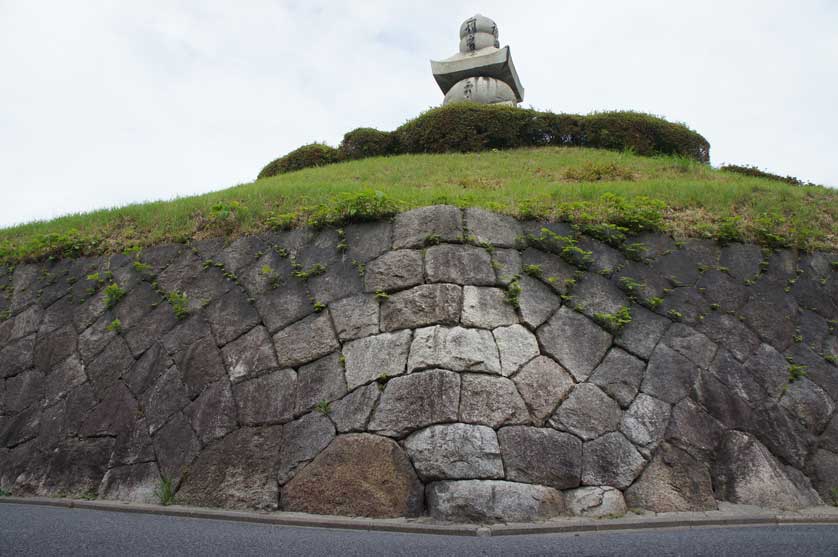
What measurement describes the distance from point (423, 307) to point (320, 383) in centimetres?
115

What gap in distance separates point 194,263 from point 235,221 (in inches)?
28.2

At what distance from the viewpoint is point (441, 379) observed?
4.93 meters

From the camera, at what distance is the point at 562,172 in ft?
31.1

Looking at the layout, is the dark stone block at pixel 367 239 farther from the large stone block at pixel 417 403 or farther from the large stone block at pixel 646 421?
the large stone block at pixel 646 421

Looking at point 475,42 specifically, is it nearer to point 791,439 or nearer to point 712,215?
point 712,215

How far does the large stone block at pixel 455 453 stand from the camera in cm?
459

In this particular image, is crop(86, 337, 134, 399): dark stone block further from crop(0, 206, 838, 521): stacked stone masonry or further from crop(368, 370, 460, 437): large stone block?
crop(368, 370, 460, 437): large stone block

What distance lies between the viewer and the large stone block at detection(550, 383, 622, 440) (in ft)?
16.2

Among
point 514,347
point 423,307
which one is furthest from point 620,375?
point 423,307

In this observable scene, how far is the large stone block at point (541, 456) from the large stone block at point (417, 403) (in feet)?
1.59

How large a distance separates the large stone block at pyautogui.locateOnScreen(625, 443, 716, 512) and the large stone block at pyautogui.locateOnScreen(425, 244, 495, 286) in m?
2.11

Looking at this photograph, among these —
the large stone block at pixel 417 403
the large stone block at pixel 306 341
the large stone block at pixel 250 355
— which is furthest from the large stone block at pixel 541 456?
the large stone block at pixel 250 355

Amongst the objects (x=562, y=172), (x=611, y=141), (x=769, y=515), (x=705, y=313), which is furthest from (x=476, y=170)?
(x=769, y=515)

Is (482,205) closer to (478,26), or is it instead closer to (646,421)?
(646,421)
